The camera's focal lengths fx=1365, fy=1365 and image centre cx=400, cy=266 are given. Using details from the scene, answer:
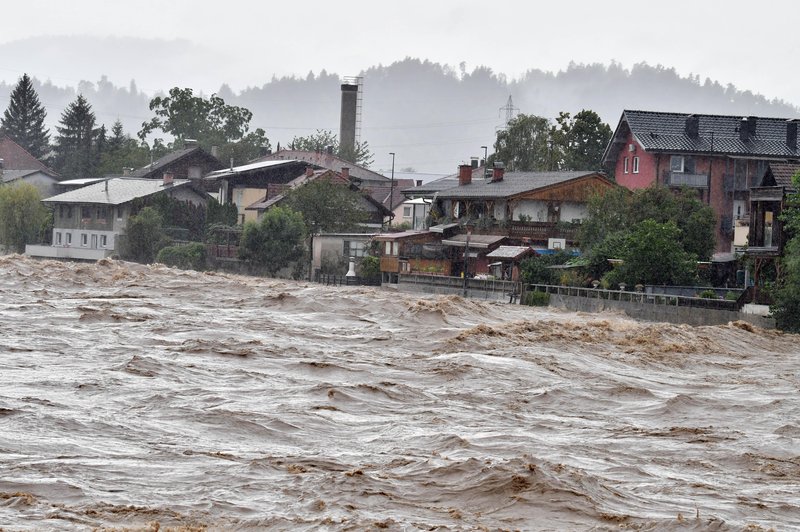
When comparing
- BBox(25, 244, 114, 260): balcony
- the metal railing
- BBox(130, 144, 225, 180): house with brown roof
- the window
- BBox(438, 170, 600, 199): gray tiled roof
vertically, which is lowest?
the metal railing

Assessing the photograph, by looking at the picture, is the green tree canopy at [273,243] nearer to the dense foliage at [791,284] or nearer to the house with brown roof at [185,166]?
the house with brown roof at [185,166]

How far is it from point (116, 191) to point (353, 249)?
22128 millimetres

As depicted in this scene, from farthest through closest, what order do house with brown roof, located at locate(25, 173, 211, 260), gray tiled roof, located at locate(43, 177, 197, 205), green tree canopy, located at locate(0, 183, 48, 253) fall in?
green tree canopy, located at locate(0, 183, 48, 253), gray tiled roof, located at locate(43, 177, 197, 205), house with brown roof, located at locate(25, 173, 211, 260)

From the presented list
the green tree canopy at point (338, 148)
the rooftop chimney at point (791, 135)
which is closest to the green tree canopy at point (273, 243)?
the rooftop chimney at point (791, 135)

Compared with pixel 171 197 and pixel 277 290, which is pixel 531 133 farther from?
pixel 277 290

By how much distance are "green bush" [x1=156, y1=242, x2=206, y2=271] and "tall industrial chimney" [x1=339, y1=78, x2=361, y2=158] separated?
48294mm

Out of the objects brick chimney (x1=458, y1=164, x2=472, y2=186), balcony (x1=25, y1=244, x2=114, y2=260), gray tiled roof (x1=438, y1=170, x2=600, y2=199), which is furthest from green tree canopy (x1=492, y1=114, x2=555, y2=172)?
balcony (x1=25, y1=244, x2=114, y2=260)

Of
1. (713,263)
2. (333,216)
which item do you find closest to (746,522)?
(713,263)

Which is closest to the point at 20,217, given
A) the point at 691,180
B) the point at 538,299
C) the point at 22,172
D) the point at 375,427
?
the point at 22,172

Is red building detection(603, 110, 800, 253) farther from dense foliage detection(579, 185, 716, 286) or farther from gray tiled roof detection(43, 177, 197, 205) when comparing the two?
gray tiled roof detection(43, 177, 197, 205)

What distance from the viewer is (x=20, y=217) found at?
93.0m

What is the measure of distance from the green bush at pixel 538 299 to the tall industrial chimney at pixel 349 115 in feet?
227

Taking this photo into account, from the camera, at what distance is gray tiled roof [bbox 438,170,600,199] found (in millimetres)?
73312

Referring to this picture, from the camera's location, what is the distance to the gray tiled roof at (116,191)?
294ft
